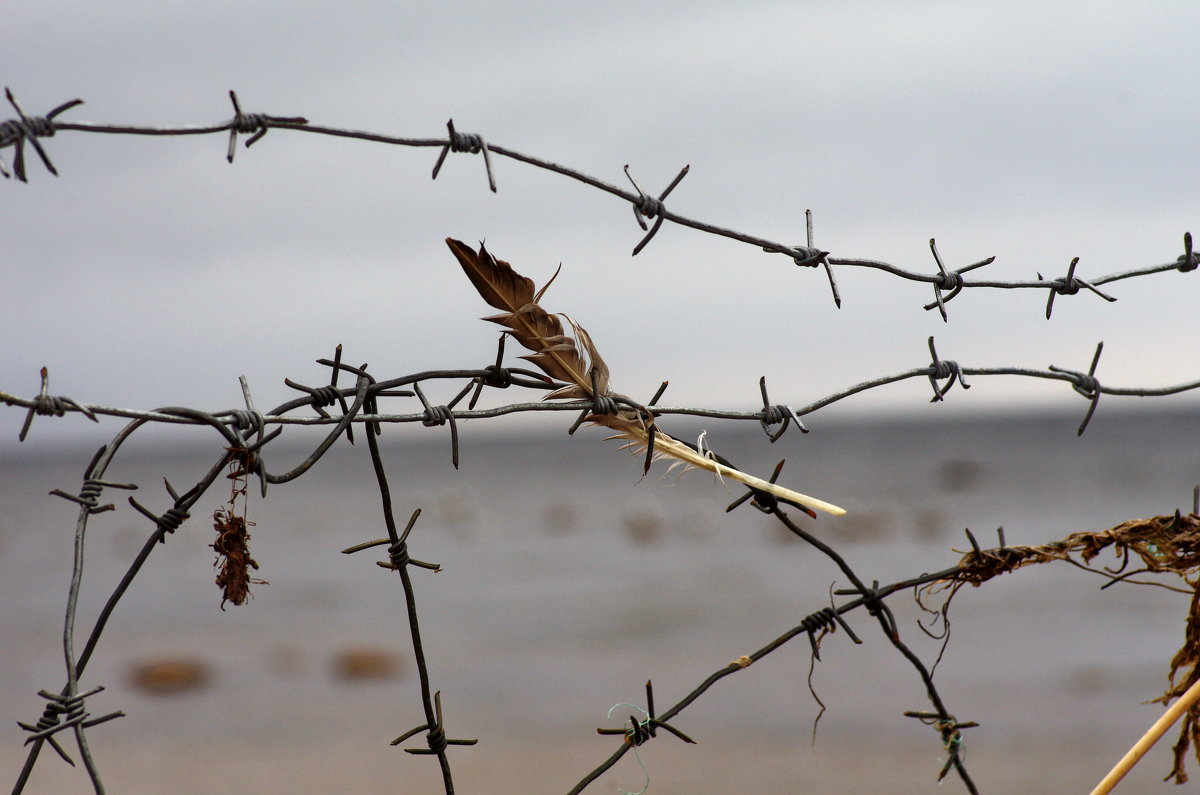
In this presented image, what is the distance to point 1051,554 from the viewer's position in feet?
5.22

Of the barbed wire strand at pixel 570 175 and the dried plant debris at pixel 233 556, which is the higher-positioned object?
the barbed wire strand at pixel 570 175

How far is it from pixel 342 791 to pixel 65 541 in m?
18.1

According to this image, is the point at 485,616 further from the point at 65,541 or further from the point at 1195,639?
the point at 65,541

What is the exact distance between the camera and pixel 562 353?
1.48 m

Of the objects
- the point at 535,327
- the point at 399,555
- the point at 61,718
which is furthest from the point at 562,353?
the point at 61,718

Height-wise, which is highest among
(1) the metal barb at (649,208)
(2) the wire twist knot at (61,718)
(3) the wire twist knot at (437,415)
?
(1) the metal barb at (649,208)

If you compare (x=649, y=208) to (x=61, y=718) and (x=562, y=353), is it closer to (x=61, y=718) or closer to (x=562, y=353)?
(x=562, y=353)

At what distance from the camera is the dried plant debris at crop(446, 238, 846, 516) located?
1436mm

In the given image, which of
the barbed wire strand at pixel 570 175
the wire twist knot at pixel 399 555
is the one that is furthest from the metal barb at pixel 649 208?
the wire twist knot at pixel 399 555

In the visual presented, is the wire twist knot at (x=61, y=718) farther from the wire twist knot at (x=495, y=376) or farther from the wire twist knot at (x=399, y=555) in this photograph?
the wire twist knot at (x=495, y=376)

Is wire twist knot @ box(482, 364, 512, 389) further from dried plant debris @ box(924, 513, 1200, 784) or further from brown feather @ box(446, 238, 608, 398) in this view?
dried plant debris @ box(924, 513, 1200, 784)

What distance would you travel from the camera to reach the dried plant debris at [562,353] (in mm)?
1436

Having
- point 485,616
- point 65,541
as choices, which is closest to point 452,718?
point 485,616

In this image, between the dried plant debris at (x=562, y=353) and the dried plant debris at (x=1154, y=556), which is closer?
the dried plant debris at (x=562, y=353)
